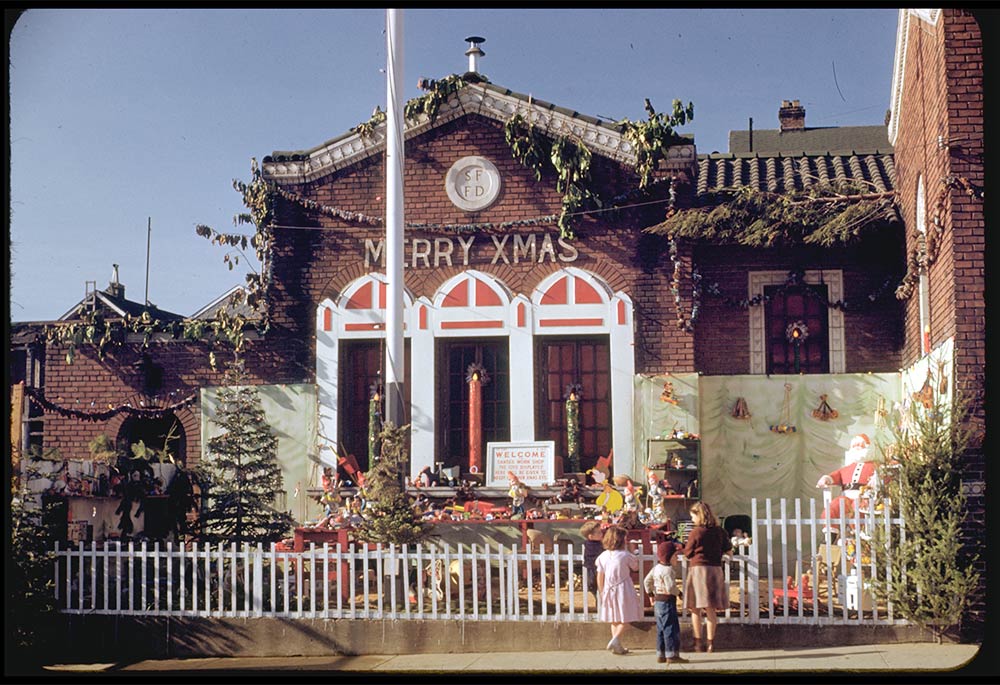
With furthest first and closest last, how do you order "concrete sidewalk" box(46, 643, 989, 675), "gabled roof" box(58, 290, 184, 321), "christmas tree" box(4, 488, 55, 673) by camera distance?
1. "gabled roof" box(58, 290, 184, 321)
2. "christmas tree" box(4, 488, 55, 673)
3. "concrete sidewalk" box(46, 643, 989, 675)

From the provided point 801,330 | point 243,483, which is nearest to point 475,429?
point 243,483

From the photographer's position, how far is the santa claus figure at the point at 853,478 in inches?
516

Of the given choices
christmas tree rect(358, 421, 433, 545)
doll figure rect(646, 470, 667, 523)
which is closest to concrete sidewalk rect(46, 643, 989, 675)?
christmas tree rect(358, 421, 433, 545)

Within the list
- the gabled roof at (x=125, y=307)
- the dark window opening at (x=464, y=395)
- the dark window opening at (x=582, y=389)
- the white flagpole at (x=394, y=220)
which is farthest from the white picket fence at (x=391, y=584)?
the gabled roof at (x=125, y=307)

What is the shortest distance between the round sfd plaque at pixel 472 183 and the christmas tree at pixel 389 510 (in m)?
5.33

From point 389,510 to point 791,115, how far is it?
52.2ft

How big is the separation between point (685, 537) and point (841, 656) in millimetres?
4703

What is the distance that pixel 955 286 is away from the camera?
11.6 meters

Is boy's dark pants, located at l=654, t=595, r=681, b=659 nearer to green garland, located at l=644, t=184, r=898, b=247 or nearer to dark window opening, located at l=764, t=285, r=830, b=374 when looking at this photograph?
green garland, located at l=644, t=184, r=898, b=247

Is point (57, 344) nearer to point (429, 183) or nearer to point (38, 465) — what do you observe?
point (38, 465)

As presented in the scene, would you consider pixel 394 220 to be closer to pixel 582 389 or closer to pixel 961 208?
pixel 582 389

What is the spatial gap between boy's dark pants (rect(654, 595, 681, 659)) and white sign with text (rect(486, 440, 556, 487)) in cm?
551

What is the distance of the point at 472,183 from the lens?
56.6 feet

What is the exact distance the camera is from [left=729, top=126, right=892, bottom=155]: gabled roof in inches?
1109
